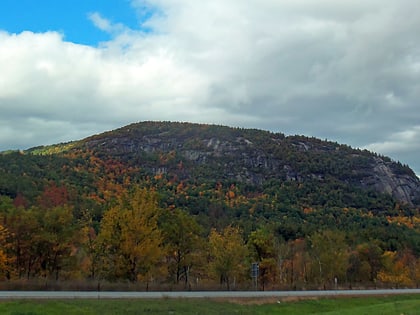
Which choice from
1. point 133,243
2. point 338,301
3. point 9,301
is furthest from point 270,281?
point 9,301

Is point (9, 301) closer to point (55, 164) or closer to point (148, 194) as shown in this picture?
point (148, 194)

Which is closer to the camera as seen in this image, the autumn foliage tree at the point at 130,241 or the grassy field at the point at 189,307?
the grassy field at the point at 189,307

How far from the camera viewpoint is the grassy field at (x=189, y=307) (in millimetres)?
28266

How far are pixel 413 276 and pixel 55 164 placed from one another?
130290 mm

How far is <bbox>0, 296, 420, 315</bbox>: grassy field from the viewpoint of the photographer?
28266 millimetres

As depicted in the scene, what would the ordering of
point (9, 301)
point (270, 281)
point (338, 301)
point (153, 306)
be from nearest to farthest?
Result: point (9, 301), point (153, 306), point (338, 301), point (270, 281)

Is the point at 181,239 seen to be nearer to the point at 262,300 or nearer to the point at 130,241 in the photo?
the point at 130,241

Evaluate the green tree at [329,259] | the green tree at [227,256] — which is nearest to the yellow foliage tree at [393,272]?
the green tree at [329,259]

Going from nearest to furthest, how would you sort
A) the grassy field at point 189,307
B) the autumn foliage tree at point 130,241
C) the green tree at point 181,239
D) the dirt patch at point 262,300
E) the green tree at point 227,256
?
the grassy field at point 189,307, the dirt patch at point 262,300, the autumn foliage tree at point 130,241, the green tree at point 181,239, the green tree at point 227,256

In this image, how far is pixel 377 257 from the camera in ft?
308

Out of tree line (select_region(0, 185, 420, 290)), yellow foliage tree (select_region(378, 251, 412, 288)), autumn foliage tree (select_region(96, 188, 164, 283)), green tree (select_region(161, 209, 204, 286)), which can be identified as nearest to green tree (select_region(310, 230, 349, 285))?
tree line (select_region(0, 185, 420, 290))

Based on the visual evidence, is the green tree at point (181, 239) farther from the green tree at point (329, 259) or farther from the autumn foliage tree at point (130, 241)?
the green tree at point (329, 259)

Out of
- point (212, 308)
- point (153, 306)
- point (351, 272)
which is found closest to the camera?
point (153, 306)

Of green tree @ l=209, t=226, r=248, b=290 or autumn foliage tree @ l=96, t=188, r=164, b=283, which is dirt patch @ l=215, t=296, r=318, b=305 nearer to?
autumn foliage tree @ l=96, t=188, r=164, b=283
